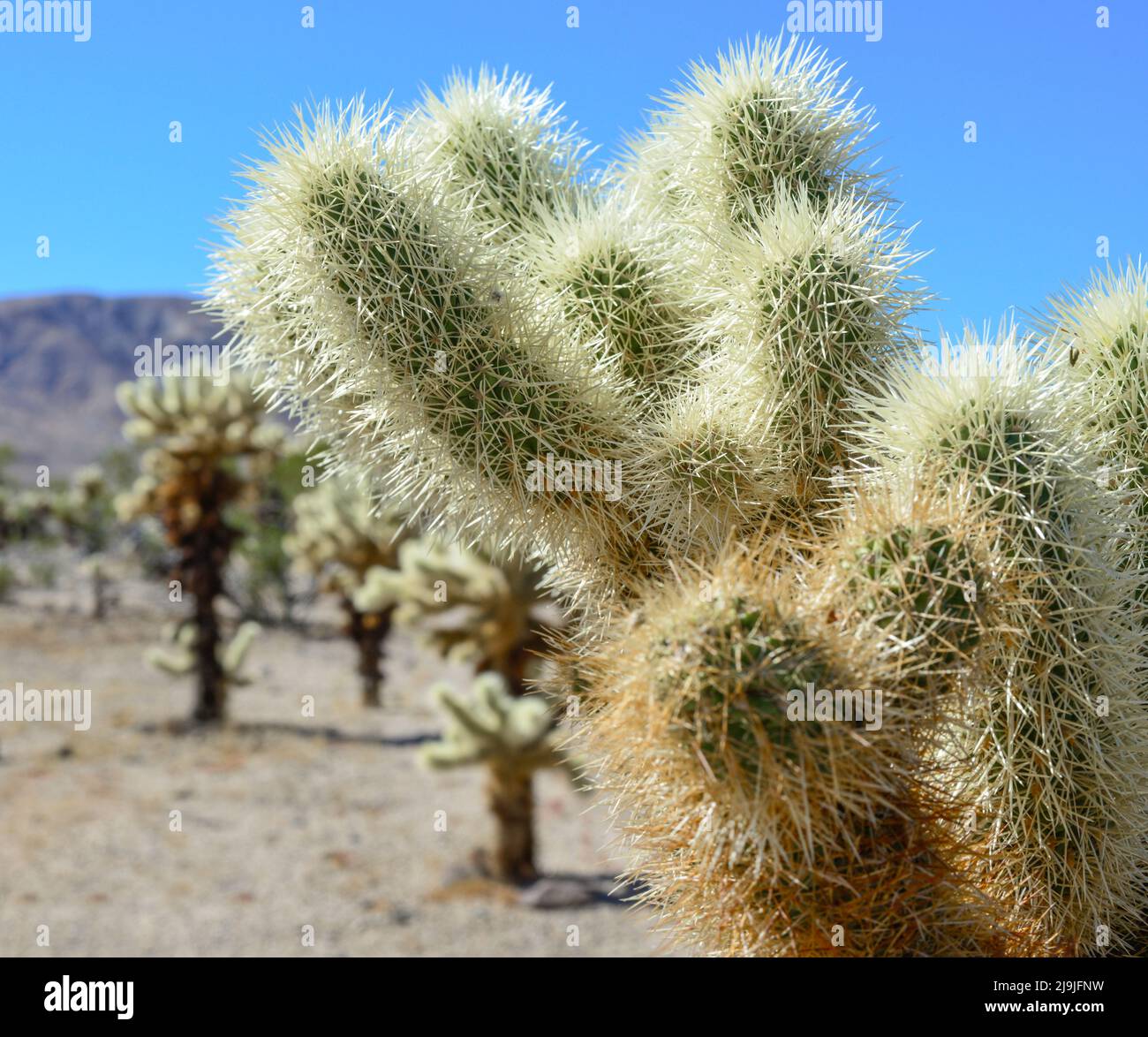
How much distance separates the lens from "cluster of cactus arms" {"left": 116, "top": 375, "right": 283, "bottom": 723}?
14.1 metres

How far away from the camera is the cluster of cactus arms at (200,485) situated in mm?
14070

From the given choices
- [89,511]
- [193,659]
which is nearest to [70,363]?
[89,511]

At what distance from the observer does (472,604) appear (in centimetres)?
953

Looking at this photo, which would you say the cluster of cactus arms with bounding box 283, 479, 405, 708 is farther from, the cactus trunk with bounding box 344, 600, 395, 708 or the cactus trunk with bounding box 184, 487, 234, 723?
the cactus trunk with bounding box 184, 487, 234, 723

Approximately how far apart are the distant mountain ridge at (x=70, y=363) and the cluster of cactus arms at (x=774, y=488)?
65458 millimetres

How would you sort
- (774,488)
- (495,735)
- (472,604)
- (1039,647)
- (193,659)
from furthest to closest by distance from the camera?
(193,659) → (495,735) → (472,604) → (774,488) → (1039,647)

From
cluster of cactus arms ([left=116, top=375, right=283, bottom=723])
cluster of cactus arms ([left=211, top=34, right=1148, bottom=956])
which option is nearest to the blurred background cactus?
cluster of cactus arms ([left=116, top=375, right=283, bottom=723])

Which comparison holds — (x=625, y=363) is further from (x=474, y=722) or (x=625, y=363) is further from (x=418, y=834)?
(x=418, y=834)

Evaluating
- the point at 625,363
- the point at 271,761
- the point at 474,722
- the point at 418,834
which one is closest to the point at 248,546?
the point at 271,761

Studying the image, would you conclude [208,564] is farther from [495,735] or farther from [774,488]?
[774,488]

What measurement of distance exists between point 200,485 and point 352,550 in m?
2.28

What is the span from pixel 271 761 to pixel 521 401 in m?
13.3

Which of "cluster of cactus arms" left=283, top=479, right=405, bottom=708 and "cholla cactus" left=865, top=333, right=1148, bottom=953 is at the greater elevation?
"cluster of cactus arms" left=283, top=479, right=405, bottom=708

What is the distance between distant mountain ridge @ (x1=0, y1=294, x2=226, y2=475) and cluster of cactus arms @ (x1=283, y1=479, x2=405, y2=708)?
168ft
